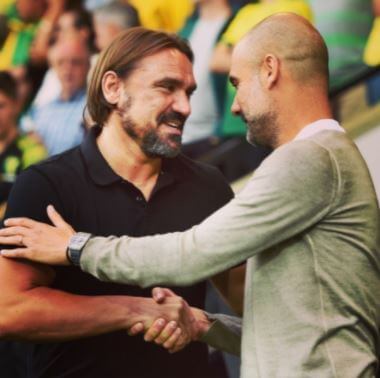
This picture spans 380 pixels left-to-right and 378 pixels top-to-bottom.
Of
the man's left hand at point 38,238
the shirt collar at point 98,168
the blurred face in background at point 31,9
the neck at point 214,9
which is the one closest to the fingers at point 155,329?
the man's left hand at point 38,238

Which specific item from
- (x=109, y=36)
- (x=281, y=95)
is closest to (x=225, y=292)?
(x=281, y=95)

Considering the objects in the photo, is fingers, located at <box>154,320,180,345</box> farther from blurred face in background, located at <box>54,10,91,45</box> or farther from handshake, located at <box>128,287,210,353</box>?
blurred face in background, located at <box>54,10,91,45</box>

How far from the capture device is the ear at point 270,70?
6.67 ft

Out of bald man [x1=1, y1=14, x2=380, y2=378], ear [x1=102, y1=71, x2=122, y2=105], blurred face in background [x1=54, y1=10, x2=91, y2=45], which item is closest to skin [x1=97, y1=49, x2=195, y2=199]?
ear [x1=102, y1=71, x2=122, y2=105]

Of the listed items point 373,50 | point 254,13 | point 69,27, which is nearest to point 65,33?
point 69,27

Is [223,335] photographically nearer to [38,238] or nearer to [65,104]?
[38,238]

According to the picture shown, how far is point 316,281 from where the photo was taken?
6.31 feet

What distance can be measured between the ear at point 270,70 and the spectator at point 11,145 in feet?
8.42

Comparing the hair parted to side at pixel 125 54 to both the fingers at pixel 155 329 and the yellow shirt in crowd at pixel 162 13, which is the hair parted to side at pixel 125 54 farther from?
the yellow shirt in crowd at pixel 162 13

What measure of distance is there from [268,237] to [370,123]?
1745mm

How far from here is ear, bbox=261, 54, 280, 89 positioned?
203 centimetres

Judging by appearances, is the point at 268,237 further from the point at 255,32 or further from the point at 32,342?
the point at 32,342

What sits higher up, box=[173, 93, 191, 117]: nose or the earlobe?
the earlobe

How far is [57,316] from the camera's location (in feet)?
7.36
